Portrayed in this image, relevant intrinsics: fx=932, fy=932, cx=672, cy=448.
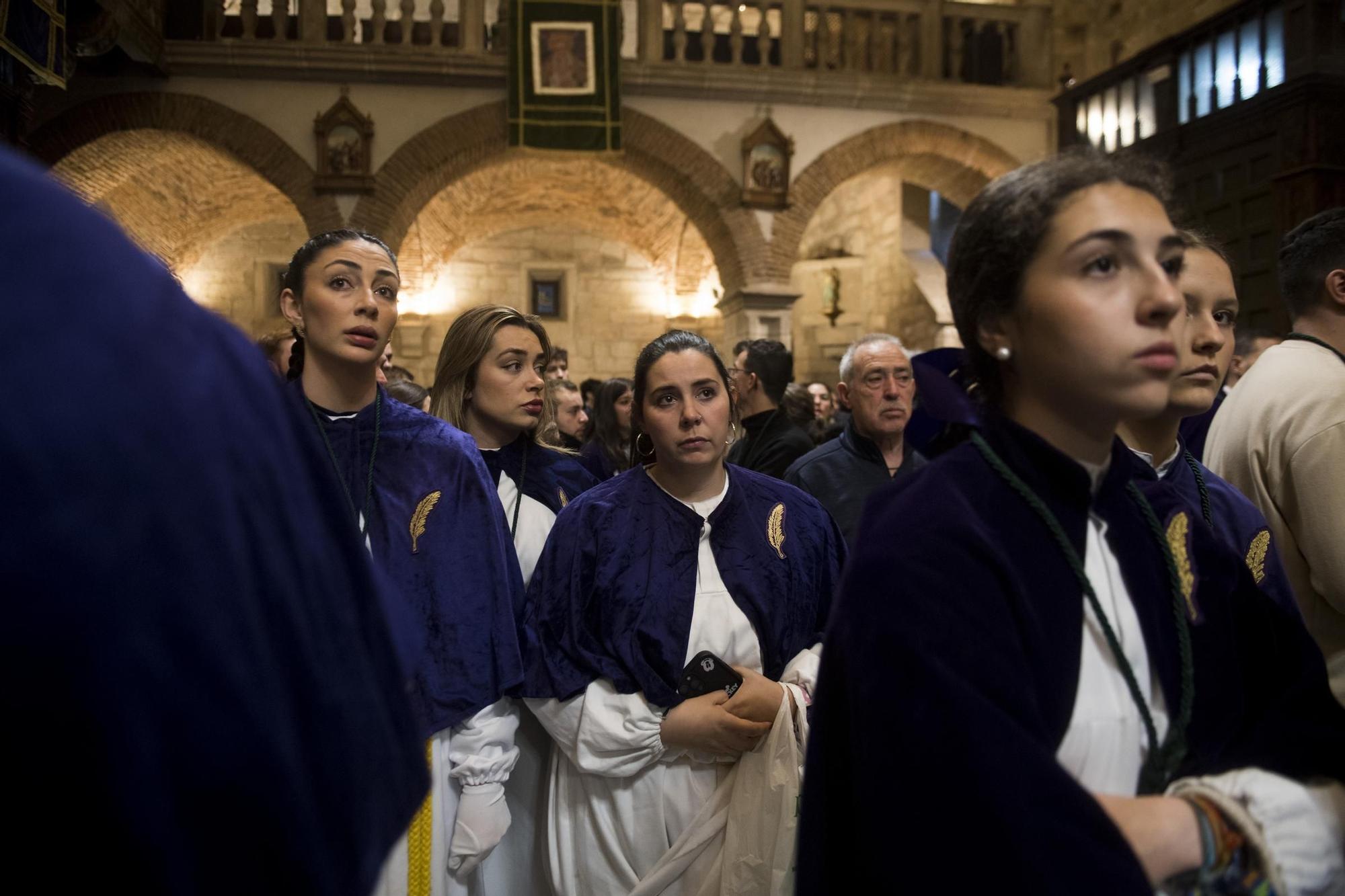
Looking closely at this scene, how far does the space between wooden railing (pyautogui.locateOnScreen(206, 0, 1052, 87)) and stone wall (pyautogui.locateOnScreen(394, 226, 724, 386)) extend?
141 inches

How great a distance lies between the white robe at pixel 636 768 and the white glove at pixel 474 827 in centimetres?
23

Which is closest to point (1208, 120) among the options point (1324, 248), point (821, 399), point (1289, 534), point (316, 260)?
point (821, 399)

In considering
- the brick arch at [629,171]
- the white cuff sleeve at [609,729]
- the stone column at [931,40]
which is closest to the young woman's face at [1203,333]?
the white cuff sleeve at [609,729]

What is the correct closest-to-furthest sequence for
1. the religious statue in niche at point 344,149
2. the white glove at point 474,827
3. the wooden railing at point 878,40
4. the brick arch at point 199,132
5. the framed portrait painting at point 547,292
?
the white glove at point 474,827 < the brick arch at point 199,132 < the religious statue in niche at point 344,149 < the wooden railing at point 878,40 < the framed portrait painting at point 547,292

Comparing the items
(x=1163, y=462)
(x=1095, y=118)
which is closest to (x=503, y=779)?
(x=1163, y=462)

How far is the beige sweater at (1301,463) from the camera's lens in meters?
2.17

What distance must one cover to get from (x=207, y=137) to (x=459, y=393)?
8863mm

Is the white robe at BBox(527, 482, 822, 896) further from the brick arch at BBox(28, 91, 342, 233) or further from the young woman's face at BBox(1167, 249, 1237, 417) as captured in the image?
the brick arch at BBox(28, 91, 342, 233)

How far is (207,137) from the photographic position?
10172mm

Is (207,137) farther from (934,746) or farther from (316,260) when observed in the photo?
(934,746)

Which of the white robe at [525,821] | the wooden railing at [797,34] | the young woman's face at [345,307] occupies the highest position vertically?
the wooden railing at [797,34]

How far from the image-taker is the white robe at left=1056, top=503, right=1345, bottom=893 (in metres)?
1.08

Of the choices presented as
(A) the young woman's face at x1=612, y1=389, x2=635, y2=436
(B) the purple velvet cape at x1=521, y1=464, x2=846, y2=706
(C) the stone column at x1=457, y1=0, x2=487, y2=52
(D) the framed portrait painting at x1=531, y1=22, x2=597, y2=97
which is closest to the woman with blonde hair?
(B) the purple velvet cape at x1=521, y1=464, x2=846, y2=706

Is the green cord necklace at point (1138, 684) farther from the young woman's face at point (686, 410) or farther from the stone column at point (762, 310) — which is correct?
the stone column at point (762, 310)
